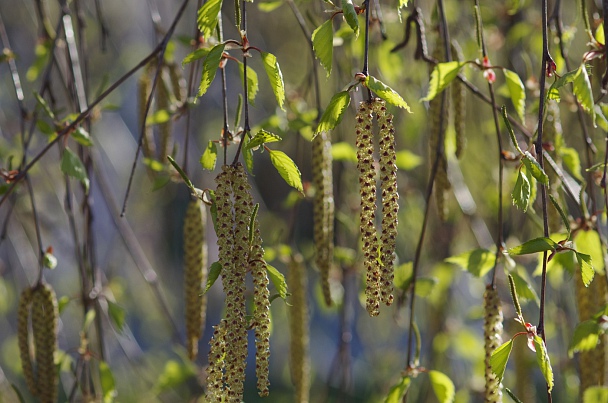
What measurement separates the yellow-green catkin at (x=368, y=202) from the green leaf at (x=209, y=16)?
0.26m

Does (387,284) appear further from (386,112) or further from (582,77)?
(582,77)

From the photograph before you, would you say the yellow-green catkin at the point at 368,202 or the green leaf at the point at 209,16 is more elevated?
the green leaf at the point at 209,16

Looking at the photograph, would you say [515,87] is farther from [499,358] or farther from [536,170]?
[499,358]

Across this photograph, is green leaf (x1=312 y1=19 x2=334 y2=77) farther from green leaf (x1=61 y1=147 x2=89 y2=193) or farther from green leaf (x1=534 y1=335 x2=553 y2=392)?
green leaf (x1=61 y1=147 x2=89 y2=193)

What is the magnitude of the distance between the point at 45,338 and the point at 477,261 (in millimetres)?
980

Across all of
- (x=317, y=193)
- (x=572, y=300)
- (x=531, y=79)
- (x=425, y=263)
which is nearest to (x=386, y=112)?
(x=317, y=193)

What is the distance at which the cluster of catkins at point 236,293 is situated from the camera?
1149 mm

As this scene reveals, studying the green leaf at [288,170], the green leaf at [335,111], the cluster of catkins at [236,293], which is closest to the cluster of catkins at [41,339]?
the cluster of catkins at [236,293]

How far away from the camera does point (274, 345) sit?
501cm

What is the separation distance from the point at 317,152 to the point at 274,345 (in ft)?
11.2

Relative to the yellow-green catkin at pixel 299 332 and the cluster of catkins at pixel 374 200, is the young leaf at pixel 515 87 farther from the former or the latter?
the yellow-green catkin at pixel 299 332

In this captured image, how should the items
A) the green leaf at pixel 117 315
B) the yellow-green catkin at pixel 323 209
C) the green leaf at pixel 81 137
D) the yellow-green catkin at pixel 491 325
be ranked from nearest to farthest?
the yellow-green catkin at pixel 491 325 → the green leaf at pixel 81 137 → the yellow-green catkin at pixel 323 209 → the green leaf at pixel 117 315

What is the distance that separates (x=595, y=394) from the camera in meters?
1.65

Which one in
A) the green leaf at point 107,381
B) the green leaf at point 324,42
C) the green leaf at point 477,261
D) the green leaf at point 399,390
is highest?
the green leaf at point 324,42
